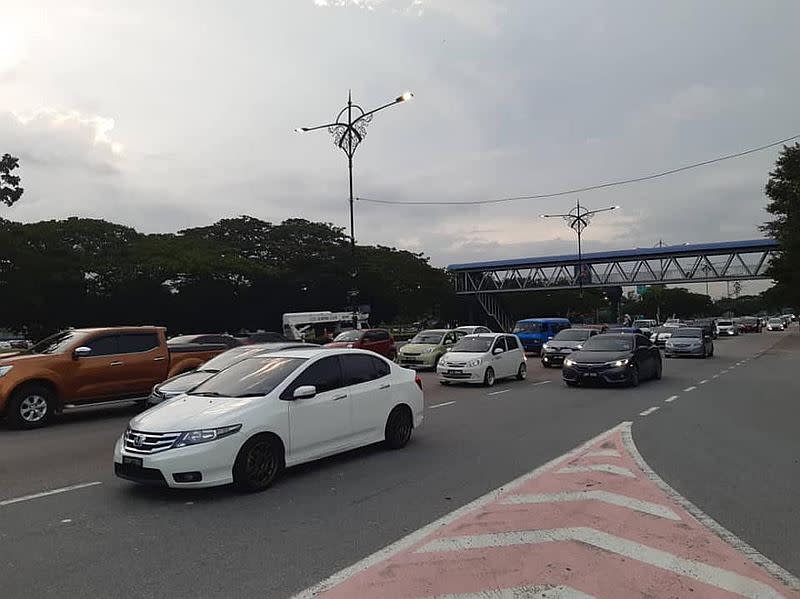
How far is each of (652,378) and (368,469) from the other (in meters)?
15.1

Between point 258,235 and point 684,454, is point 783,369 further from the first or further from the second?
point 258,235

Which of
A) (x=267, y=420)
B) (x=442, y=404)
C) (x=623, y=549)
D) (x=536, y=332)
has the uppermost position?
(x=267, y=420)

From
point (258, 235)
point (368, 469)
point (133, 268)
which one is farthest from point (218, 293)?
point (368, 469)

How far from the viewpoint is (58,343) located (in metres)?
13.2

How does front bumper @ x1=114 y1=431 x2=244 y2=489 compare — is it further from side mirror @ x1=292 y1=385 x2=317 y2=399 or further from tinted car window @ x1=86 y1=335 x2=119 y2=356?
tinted car window @ x1=86 y1=335 x2=119 y2=356

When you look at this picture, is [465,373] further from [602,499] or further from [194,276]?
[194,276]

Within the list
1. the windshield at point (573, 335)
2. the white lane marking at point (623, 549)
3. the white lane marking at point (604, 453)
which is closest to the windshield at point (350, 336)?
the windshield at point (573, 335)

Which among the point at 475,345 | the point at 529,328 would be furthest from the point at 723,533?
the point at 529,328

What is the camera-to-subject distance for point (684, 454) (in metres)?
9.12

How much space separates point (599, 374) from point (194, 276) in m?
45.3

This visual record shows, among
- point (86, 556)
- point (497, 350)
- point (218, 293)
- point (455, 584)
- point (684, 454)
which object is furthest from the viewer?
point (218, 293)

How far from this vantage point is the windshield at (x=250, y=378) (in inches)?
300

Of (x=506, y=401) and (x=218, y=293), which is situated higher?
(x=218, y=293)

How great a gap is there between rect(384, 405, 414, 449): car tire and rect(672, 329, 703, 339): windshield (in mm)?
27148
